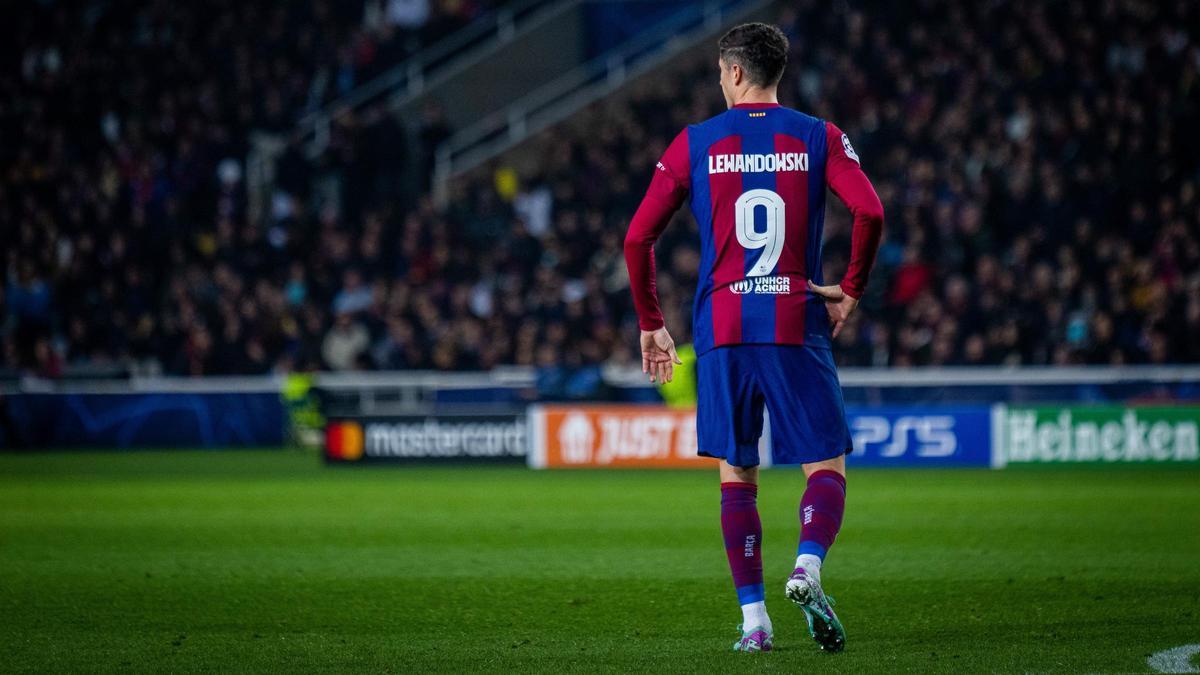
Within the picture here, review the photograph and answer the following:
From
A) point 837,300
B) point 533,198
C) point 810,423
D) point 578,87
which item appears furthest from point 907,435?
point 578,87

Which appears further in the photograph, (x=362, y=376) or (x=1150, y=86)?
(x=362, y=376)

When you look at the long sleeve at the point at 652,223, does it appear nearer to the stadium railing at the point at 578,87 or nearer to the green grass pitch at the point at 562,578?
the green grass pitch at the point at 562,578

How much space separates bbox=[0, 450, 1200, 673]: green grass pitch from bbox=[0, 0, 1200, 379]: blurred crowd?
463cm

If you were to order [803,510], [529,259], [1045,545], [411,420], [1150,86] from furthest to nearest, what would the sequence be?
[529,259]
[1150,86]
[411,420]
[1045,545]
[803,510]

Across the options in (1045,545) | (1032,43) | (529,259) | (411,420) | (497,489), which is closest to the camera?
(1045,545)

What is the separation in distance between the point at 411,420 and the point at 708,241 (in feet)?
39.8

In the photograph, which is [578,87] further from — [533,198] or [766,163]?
[766,163]

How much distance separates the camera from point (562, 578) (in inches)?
318

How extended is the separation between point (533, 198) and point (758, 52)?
714 inches

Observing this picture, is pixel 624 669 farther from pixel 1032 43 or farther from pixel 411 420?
pixel 1032 43

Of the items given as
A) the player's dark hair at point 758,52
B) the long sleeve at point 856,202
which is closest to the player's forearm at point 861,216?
the long sleeve at point 856,202

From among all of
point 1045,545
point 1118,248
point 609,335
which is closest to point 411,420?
point 609,335

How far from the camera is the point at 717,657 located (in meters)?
5.52

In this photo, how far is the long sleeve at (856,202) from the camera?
5.59m
